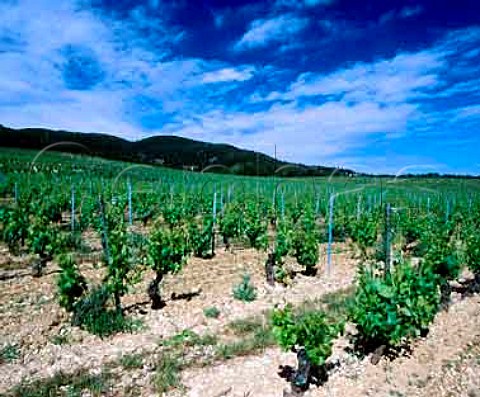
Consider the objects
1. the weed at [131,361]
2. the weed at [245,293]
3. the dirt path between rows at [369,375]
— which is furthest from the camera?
the weed at [245,293]

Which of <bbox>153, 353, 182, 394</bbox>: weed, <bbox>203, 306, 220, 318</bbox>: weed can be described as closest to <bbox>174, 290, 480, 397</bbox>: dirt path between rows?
<bbox>153, 353, 182, 394</bbox>: weed

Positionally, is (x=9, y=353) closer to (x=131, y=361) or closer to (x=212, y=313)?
(x=131, y=361)

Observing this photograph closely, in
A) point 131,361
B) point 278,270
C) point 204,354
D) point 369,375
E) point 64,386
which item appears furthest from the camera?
point 278,270

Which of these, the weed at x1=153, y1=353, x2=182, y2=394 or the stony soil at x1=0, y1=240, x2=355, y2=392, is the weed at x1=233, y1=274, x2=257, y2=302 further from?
the weed at x1=153, y1=353, x2=182, y2=394

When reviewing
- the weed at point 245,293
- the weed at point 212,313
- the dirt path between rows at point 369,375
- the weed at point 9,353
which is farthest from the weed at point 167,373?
the weed at point 245,293

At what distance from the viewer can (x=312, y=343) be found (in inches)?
198

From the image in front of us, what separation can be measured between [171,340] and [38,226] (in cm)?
602

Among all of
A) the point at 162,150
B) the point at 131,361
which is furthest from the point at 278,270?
the point at 162,150

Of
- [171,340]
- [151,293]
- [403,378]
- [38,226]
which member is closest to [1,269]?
[38,226]

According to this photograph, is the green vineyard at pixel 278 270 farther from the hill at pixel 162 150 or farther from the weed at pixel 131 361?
the hill at pixel 162 150

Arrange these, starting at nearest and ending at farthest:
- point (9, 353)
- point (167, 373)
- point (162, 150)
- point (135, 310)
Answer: point (167, 373)
point (9, 353)
point (135, 310)
point (162, 150)

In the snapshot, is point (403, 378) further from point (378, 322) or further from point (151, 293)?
point (151, 293)

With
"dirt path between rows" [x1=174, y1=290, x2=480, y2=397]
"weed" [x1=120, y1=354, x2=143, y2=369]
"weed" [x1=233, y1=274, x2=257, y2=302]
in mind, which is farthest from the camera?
"weed" [x1=233, y1=274, x2=257, y2=302]

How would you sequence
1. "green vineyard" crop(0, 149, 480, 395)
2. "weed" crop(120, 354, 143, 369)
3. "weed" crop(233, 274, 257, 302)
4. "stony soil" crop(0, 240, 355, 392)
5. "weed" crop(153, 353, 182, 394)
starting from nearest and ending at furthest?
"weed" crop(153, 353, 182, 394) → "weed" crop(120, 354, 143, 369) → "green vineyard" crop(0, 149, 480, 395) → "stony soil" crop(0, 240, 355, 392) → "weed" crop(233, 274, 257, 302)
